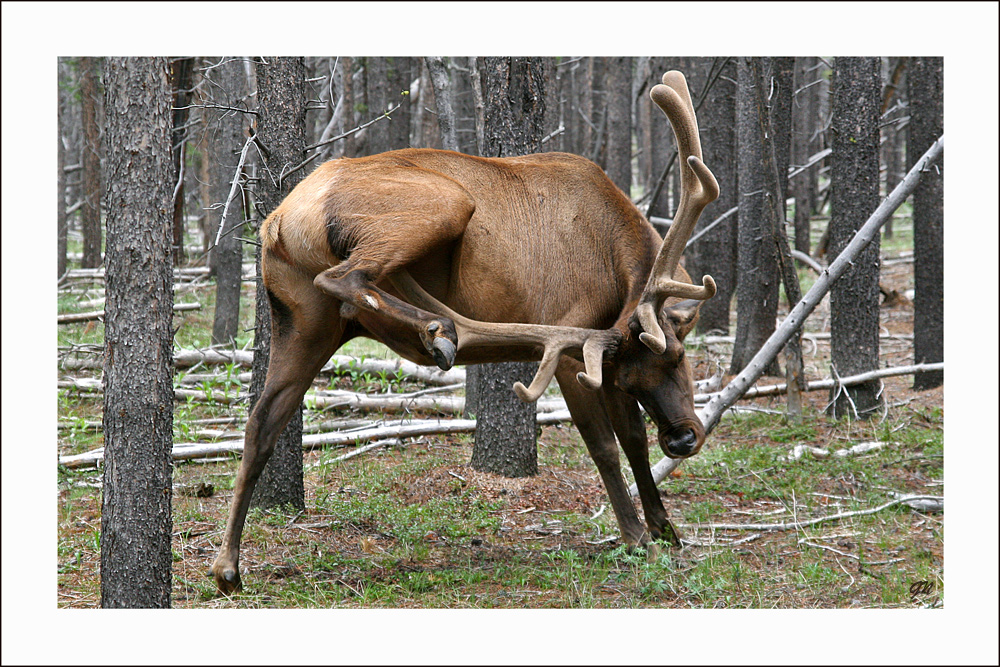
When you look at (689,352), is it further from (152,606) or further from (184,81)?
(152,606)

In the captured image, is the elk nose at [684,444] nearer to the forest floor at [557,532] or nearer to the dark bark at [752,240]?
the forest floor at [557,532]

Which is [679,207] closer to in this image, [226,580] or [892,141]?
[226,580]

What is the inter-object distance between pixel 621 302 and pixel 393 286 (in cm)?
164

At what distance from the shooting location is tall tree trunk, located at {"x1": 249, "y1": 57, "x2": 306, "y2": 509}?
600cm

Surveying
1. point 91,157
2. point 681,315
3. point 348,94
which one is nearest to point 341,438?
point 681,315

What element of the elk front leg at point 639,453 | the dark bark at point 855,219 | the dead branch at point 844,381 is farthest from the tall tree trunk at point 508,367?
the dark bark at point 855,219

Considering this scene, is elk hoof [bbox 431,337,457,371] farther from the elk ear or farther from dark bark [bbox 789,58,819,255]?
dark bark [bbox 789,58,819,255]

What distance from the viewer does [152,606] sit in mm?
4164

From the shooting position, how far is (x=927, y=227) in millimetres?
9914

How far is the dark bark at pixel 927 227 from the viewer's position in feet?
32.0

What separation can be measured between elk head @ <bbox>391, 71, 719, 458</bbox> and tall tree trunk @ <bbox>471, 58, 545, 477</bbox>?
4.61 ft

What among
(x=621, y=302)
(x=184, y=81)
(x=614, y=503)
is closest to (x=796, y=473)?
(x=614, y=503)

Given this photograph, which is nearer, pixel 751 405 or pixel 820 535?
pixel 820 535

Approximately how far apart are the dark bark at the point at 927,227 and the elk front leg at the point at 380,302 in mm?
7483
